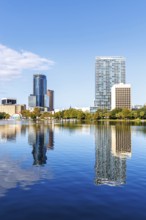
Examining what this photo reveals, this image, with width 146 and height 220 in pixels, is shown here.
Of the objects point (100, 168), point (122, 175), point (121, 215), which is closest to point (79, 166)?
point (100, 168)

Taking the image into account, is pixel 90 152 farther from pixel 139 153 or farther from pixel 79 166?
pixel 79 166

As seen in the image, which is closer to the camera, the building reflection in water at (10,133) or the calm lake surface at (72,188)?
the calm lake surface at (72,188)

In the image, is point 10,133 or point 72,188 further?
point 10,133

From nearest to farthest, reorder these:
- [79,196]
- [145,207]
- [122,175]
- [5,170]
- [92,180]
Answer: [145,207], [79,196], [92,180], [122,175], [5,170]

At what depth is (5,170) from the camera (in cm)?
3406

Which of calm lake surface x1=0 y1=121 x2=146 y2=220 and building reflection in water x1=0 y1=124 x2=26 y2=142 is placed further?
building reflection in water x1=0 y1=124 x2=26 y2=142

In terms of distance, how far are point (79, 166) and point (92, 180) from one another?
7.96 m

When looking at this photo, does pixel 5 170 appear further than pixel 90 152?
No

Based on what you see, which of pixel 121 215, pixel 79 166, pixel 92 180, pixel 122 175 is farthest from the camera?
pixel 79 166

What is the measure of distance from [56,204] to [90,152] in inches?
1148

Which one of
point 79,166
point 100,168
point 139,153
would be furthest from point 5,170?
point 139,153

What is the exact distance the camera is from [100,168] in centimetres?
3591

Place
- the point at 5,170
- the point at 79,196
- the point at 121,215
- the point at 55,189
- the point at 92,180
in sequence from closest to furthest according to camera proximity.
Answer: the point at 121,215
the point at 79,196
the point at 55,189
the point at 92,180
the point at 5,170

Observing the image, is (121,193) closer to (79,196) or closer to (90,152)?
(79,196)
